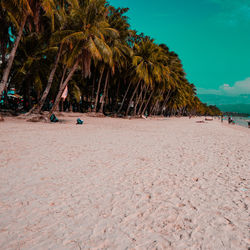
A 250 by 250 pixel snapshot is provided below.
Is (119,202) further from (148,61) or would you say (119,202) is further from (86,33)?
(148,61)

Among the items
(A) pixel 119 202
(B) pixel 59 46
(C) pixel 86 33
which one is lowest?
(A) pixel 119 202

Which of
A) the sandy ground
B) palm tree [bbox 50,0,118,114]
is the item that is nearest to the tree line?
palm tree [bbox 50,0,118,114]

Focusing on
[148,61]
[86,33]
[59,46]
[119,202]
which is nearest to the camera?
[119,202]

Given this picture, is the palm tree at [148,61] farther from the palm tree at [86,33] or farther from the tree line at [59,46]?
the palm tree at [86,33]

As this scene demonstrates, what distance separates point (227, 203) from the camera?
3.26 metres

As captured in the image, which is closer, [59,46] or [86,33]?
[86,33]

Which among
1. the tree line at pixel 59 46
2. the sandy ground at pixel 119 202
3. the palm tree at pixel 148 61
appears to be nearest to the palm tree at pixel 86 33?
the tree line at pixel 59 46

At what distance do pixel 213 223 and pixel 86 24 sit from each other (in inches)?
589

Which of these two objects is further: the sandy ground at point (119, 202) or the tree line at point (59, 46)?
the tree line at point (59, 46)

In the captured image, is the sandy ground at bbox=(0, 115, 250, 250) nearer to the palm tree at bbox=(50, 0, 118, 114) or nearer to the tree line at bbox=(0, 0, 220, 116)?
the tree line at bbox=(0, 0, 220, 116)

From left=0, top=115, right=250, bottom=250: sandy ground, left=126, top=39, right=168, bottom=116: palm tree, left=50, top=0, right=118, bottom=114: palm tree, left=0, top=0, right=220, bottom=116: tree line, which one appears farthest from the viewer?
left=126, top=39, right=168, bottom=116: palm tree

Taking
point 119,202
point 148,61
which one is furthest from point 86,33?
point 148,61

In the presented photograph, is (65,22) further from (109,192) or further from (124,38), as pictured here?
(109,192)

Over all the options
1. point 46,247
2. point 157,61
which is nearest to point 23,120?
point 46,247
